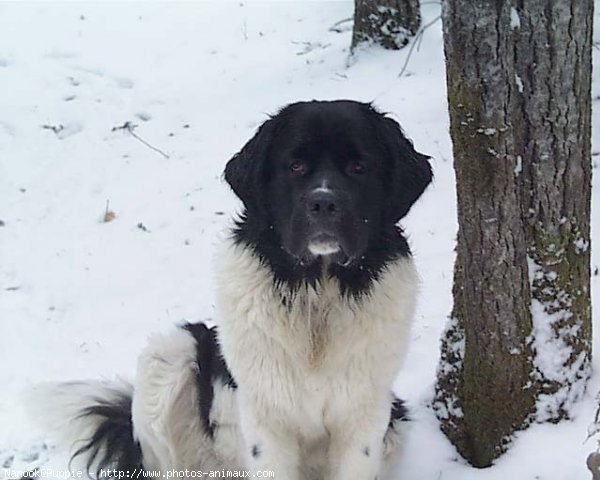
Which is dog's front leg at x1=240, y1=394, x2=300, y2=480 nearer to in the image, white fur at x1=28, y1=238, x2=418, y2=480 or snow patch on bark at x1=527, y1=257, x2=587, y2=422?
white fur at x1=28, y1=238, x2=418, y2=480

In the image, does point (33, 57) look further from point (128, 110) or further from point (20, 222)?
point (20, 222)

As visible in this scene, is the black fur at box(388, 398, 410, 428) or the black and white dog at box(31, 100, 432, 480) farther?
the black fur at box(388, 398, 410, 428)

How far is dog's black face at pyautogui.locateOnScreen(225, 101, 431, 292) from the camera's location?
3248mm

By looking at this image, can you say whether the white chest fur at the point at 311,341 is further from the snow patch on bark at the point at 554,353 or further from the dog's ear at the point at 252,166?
the snow patch on bark at the point at 554,353

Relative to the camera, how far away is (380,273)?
3.40 meters

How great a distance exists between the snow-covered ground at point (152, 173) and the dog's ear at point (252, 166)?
1360 millimetres

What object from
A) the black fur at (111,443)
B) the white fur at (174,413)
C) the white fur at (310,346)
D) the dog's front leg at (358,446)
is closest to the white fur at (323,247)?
the white fur at (310,346)

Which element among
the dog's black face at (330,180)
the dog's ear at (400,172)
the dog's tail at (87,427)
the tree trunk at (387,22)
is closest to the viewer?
the dog's black face at (330,180)

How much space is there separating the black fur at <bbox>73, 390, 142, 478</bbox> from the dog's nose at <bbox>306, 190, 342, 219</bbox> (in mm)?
1527

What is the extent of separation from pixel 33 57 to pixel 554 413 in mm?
6789

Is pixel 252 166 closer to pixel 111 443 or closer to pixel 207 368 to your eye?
pixel 207 368

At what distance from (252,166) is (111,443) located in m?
1.52

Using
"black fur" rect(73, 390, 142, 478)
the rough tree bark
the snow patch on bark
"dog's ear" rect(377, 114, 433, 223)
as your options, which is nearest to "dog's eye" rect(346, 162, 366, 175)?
"dog's ear" rect(377, 114, 433, 223)

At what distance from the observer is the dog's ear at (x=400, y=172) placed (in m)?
3.35
